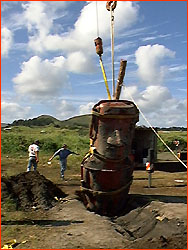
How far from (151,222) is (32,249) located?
9.26 ft

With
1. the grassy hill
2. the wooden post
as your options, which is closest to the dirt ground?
the wooden post

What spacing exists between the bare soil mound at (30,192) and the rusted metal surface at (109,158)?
2.01 metres

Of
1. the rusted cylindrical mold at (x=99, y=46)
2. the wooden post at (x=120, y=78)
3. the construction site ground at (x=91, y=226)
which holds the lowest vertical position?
the construction site ground at (x=91, y=226)

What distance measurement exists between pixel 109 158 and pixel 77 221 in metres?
1.84

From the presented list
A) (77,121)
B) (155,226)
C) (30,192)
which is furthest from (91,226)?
(77,121)

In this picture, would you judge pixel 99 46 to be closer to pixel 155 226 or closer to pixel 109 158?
pixel 109 158

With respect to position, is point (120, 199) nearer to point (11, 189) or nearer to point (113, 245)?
point (113, 245)

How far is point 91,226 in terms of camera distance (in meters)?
9.20

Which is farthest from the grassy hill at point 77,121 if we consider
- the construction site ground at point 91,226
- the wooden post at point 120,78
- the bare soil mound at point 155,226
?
the bare soil mound at point 155,226

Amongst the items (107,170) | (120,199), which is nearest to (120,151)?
(107,170)

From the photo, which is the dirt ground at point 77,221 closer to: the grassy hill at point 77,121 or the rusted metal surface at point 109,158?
the rusted metal surface at point 109,158

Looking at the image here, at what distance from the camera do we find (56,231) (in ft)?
28.7

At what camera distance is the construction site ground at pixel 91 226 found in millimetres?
7716

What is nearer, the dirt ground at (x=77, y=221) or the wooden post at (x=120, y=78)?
the dirt ground at (x=77, y=221)
